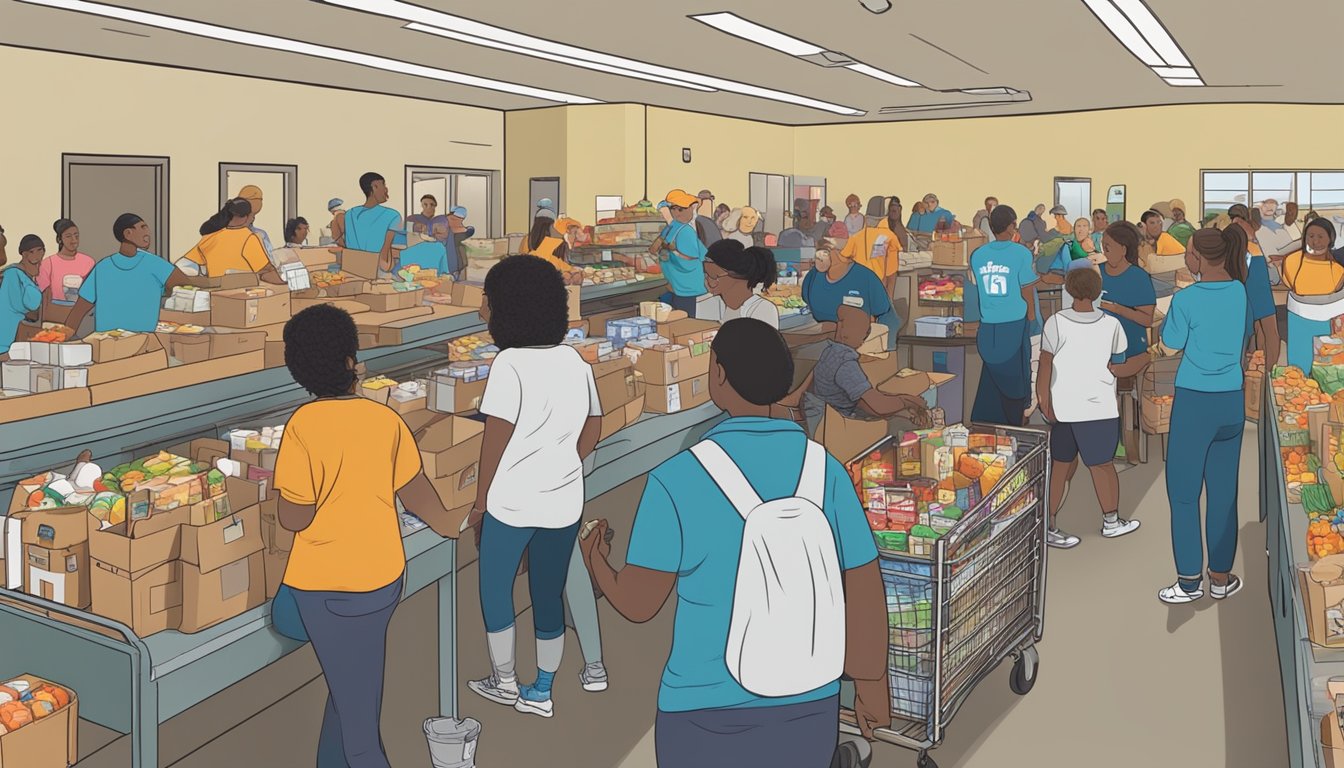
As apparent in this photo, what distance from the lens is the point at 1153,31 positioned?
10656 millimetres

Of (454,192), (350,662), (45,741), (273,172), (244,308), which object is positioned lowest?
(45,741)

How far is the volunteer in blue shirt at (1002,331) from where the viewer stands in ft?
23.0

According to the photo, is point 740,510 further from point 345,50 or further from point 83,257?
point 345,50

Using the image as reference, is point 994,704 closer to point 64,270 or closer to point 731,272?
point 731,272

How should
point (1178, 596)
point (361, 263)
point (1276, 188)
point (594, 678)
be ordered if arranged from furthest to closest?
point (1276, 188) < point (361, 263) < point (1178, 596) < point (594, 678)

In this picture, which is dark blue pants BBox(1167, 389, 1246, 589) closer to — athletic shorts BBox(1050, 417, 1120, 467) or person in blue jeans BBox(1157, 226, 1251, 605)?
person in blue jeans BBox(1157, 226, 1251, 605)

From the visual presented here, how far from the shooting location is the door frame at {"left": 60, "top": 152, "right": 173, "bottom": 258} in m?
11.9

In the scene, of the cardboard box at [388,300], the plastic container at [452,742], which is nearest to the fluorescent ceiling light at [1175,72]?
the cardboard box at [388,300]

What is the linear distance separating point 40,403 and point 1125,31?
9.90 m

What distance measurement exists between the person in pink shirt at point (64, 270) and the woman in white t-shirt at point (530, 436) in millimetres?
5535

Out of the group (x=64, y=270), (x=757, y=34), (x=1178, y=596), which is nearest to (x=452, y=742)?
(x=1178, y=596)

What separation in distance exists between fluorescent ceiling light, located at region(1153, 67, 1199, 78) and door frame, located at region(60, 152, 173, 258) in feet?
38.5

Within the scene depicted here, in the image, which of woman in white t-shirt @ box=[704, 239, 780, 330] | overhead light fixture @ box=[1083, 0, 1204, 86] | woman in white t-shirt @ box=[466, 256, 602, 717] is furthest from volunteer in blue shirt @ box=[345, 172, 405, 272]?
overhead light fixture @ box=[1083, 0, 1204, 86]

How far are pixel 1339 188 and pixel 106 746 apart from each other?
20654mm
